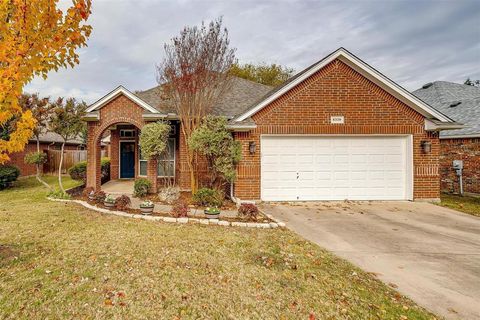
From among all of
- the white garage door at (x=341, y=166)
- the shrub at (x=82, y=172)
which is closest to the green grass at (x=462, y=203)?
the white garage door at (x=341, y=166)

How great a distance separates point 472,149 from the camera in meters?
11.7

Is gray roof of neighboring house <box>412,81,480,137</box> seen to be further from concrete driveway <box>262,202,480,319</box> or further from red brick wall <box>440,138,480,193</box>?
concrete driveway <box>262,202,480,319</box>

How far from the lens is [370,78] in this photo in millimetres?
10203

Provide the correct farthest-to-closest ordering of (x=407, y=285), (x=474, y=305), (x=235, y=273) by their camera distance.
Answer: (x=235, y=273), (x=407, y=285), (x=474, y=305)

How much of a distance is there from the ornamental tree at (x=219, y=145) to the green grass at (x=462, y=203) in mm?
8087

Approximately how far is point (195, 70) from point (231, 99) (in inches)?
153

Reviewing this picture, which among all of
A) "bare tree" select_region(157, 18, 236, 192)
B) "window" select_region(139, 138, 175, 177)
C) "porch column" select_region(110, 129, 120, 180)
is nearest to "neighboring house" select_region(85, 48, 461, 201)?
"bare tree" select_region(157, 18, 236, 192)

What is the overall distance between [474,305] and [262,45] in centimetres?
2043

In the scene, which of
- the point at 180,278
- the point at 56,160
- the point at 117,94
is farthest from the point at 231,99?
the point at 56,160

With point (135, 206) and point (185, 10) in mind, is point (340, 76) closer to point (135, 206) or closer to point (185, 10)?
point (185, 10)

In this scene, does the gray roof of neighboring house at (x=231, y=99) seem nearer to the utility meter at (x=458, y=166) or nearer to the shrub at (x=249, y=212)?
the shrub at (x=249, y=212)

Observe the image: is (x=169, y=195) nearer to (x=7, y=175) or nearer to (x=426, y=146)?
(x=426, y=146)

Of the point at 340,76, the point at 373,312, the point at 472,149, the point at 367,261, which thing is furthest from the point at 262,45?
the point at 373,312

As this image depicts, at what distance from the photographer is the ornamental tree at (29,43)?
141 inches
